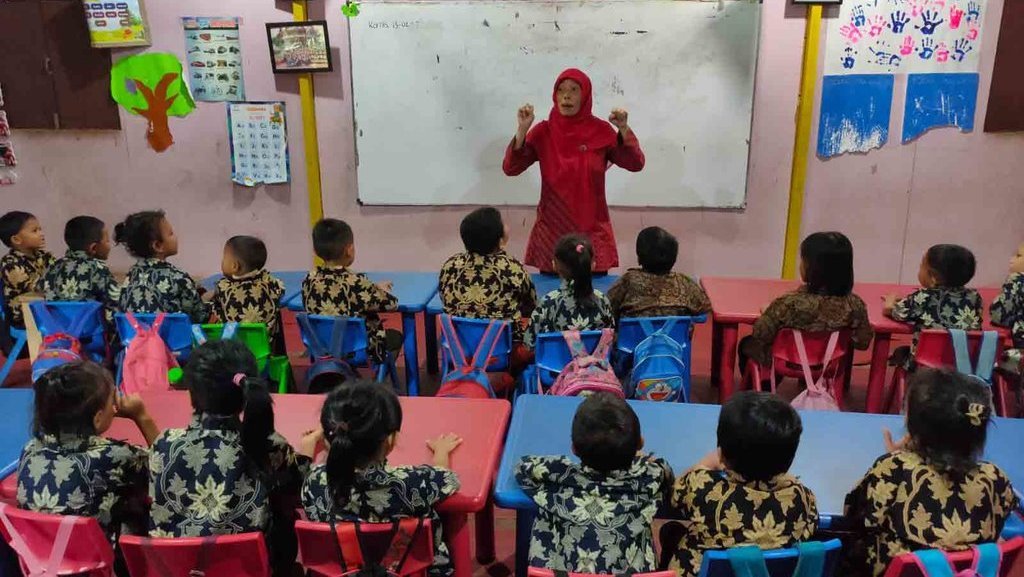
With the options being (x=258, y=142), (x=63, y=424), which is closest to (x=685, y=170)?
(x=258, y=142)

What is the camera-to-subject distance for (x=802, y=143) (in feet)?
14.6

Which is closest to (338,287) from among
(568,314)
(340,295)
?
(340,295)

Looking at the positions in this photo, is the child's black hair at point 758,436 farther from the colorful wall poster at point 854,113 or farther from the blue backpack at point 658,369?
the colorful wall poster at point 854,113

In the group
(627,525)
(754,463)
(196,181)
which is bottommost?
(627,525)

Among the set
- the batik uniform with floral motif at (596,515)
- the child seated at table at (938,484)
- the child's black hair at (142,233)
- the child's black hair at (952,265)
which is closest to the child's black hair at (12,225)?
the child's black hair at (142,233)

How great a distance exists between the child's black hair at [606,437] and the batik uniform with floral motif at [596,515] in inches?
0.9

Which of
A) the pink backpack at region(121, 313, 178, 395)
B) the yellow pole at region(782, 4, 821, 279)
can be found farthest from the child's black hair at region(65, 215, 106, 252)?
the yellow pole at region(782, 4, 821, 279)

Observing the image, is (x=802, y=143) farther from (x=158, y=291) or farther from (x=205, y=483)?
(x=205, y=483)

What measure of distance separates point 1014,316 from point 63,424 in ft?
9.49

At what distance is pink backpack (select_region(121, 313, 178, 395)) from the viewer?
8.29ft

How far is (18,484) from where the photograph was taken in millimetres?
1537

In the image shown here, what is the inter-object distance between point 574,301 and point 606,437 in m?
1.07

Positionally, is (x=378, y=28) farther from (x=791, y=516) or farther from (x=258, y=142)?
(x=791, y=516)

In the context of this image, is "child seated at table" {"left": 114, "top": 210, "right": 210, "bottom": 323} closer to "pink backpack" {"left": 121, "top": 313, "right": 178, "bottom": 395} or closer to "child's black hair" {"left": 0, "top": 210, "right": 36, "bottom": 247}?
"pink backpack" {"left": 121, "top": 313, "right": 178, "bottom": 395}
